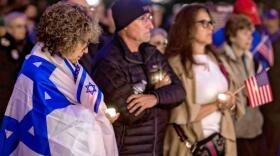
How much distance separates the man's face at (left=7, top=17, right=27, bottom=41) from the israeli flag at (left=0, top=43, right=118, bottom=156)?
3.64m

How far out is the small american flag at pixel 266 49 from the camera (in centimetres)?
760

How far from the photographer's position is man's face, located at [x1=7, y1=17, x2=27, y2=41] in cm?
779

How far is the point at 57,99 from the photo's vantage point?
4.09 meters

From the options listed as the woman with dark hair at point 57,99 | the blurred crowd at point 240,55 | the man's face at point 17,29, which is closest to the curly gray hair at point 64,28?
the woman with dark hair at point 57,99

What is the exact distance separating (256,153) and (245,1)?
1.93m

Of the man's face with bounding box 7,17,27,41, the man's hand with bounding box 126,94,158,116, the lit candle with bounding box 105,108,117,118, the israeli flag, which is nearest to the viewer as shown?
the israeli flag

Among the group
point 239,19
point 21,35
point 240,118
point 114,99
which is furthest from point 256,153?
point 21,35

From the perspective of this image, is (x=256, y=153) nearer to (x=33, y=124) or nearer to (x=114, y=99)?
(x=114, y=99)

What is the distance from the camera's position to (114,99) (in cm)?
492

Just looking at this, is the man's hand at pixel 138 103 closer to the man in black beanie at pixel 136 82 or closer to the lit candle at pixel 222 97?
the man in black beanie at pixel 136 82

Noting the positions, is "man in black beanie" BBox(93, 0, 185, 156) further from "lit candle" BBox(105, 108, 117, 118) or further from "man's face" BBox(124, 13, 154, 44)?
"lit candle" BBox(105, 108, 117, 118)

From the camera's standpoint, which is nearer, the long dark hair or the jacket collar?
the jacket collar

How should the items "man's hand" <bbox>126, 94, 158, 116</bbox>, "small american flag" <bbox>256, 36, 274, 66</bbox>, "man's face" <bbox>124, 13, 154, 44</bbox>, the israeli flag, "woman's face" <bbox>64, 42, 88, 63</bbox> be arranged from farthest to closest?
"small american flag" <bbox>256, 36, 274, 66</bbox>, "man's face" <bbox>124, 13, 154, 44</bbox>, "man's hand" <bbox>126, 94, 158, 116</bbox>, "woman's face" <bbox>64, 42, 88, 63</bbox>, the israeli flag

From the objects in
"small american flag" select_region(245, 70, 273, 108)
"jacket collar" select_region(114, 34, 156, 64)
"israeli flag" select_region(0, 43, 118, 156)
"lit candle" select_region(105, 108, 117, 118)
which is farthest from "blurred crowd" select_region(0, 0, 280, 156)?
"israeli flag" select_region(0, 43, 118, 156)
